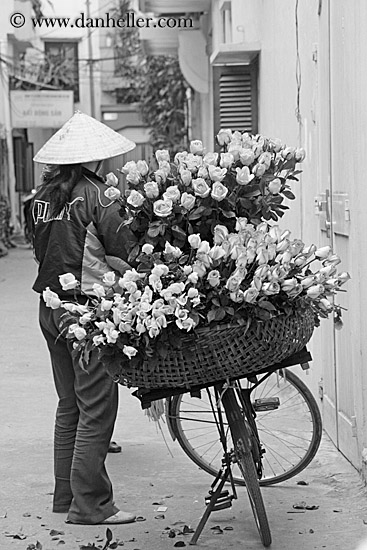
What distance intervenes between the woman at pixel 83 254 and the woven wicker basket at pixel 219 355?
798 mm

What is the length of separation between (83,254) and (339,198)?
69.6 inches

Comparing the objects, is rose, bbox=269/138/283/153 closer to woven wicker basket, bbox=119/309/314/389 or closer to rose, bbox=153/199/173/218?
rose, bbox=153/199/173/218

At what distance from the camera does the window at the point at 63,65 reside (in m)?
35.3

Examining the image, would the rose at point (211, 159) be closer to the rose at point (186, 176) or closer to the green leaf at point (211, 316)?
the rose at point (186, 176)

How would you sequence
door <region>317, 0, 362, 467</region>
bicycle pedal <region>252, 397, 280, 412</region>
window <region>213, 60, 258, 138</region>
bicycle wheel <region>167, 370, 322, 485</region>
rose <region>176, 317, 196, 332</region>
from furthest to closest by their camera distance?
window <region>213, 60, 258, 138</region>, door <region>317, 0, 362, 467</region>, bicycle wheel <region>167, 370, 322, 485</region>, bicycle pedal <region>252, 397, 280, 412</region>, rose <region>176, 317, 196, 332</region>

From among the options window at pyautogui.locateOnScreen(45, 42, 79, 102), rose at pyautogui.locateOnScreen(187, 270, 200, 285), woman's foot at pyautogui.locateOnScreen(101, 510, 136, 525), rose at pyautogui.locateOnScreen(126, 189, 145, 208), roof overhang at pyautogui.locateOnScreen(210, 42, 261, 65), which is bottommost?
woman's foot at pyautogui.locateOnScreen(101, 510, 136, 525)

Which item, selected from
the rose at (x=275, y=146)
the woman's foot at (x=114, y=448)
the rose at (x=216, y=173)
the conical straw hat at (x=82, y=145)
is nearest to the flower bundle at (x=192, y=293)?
the rose at (x=216, y=173)

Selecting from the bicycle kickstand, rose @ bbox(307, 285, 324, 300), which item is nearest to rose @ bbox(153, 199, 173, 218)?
rose @ bbox(307, 285, 324, 300)

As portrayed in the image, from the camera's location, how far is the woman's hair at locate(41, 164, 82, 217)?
17.9ft

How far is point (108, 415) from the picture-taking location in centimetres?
547

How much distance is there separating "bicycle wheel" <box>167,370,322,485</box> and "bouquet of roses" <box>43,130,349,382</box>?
1164 millimetres

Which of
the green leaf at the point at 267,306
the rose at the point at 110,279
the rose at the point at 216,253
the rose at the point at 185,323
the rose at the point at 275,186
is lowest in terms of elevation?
the rose at the point at 185,323

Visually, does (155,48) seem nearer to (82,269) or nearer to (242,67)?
(242,67)

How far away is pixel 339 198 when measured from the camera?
253 inches
